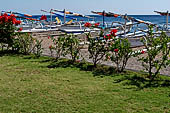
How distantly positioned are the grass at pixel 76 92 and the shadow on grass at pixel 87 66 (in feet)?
0.52

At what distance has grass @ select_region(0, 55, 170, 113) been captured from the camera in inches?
150

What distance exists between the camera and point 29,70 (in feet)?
20.6

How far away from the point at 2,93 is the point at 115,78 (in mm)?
2349

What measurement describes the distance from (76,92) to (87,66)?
86.4 inches

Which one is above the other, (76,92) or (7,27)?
(7,27)

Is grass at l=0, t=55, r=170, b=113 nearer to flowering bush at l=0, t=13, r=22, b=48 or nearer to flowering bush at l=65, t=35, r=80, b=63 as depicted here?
flowering bush at l=65, t=35, r=80, b=63

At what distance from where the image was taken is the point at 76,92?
14.8ft

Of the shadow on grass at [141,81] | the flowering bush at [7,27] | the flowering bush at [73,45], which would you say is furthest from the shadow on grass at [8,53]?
the shadow on grass at [141,81]

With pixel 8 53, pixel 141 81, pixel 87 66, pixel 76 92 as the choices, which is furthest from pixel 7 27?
pixel 141 81

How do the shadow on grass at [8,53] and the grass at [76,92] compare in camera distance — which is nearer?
the grass at [76,92]

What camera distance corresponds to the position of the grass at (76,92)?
12.5 feet

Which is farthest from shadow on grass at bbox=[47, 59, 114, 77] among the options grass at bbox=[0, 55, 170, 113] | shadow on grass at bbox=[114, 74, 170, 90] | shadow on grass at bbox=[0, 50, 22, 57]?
shadow on grass at bbox=[0, 50, 22, 57]

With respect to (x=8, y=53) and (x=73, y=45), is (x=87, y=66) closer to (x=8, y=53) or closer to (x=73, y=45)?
(x=73, y=45)

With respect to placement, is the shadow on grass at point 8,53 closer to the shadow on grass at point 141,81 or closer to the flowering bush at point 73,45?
the flowering bush at point 73,45
